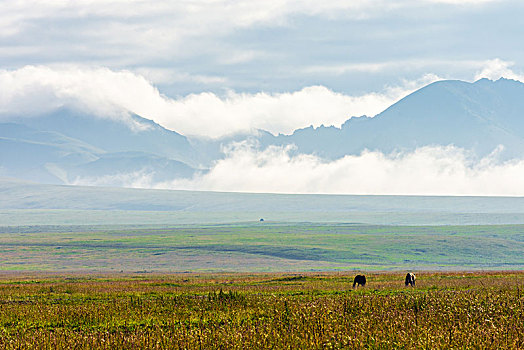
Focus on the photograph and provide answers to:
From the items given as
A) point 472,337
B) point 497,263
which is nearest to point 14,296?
point 472,337

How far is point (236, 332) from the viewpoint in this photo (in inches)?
664

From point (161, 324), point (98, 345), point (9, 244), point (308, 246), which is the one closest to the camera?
point (98, 345)

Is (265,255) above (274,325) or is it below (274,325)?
below

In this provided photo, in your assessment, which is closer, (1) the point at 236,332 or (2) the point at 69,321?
(1) the point at 236,332

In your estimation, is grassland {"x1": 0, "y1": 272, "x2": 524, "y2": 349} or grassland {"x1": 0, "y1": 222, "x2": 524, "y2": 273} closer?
grassland {"x1": 0, "y1": 272, "x2": 524, "y2": 349}

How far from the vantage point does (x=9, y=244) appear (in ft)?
636

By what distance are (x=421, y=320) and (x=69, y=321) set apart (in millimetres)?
11898

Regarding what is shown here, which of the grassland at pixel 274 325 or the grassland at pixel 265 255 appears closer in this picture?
the grassland at pixel 274 325

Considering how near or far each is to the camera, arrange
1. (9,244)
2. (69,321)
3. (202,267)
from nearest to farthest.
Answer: (69,321), (202,267), (9,244)

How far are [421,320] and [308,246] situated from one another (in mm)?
162998

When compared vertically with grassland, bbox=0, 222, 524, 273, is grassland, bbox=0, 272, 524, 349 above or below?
above

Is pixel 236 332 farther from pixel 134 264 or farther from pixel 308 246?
pixel 308 246

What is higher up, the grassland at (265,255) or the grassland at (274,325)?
the grassland at (274,325)

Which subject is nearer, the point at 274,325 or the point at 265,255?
the point at 274,325
